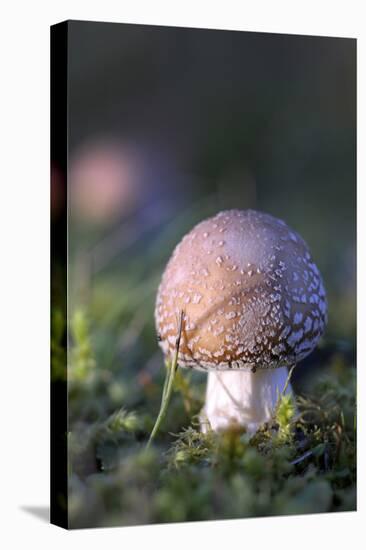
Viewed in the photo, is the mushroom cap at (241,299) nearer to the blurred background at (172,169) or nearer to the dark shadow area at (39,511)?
the blurred background at (172,169)

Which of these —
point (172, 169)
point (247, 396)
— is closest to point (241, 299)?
point (247, 396)

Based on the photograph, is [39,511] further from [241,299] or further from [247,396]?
[241,299]

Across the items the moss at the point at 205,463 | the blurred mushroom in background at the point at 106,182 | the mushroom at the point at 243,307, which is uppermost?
the blurred mushroom in background at the point at 106,182

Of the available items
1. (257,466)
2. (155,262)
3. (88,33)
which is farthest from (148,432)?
(88,33)

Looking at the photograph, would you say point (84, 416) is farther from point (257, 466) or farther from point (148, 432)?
point (257, 466)

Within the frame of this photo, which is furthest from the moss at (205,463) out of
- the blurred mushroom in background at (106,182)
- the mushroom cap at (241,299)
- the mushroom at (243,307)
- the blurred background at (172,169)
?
the blurred mushroom in background at (106,182)

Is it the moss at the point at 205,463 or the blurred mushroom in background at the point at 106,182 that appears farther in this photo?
the blurred mushroom in background at the point at 106,182
